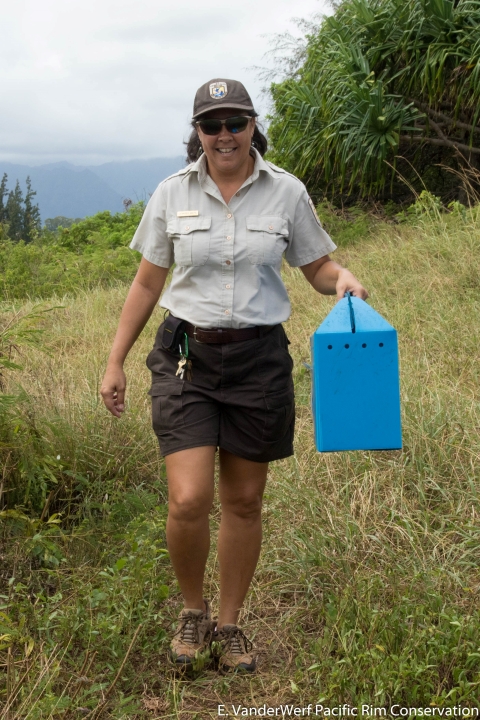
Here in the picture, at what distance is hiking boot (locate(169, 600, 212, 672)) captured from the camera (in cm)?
283

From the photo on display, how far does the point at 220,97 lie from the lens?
2.68 metres

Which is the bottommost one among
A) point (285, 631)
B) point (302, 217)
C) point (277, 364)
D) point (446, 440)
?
point (285, 631)

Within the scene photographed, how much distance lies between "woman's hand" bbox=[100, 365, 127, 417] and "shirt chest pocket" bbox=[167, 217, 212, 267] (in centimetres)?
47

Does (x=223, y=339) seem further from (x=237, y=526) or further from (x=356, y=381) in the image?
(x=237, y=526)

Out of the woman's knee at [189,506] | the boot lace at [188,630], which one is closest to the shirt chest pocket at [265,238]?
the woman's knee at [189,506]

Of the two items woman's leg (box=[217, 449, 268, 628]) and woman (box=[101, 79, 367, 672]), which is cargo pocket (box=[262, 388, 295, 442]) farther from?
woman's leg (box=[217, 449, 268, 628])

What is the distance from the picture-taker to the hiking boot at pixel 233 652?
284 cm

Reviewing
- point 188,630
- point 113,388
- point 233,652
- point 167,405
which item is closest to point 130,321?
point 113,388

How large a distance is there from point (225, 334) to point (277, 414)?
32 cm

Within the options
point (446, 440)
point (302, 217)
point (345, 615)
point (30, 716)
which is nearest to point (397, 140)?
point (446, 440)

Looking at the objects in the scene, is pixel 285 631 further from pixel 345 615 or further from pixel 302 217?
pixel 302 217

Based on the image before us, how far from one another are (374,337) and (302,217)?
61 cm

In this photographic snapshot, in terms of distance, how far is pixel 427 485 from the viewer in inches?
139

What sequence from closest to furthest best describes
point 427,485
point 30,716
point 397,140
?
point 30,716
point 427,485
point 397,140
